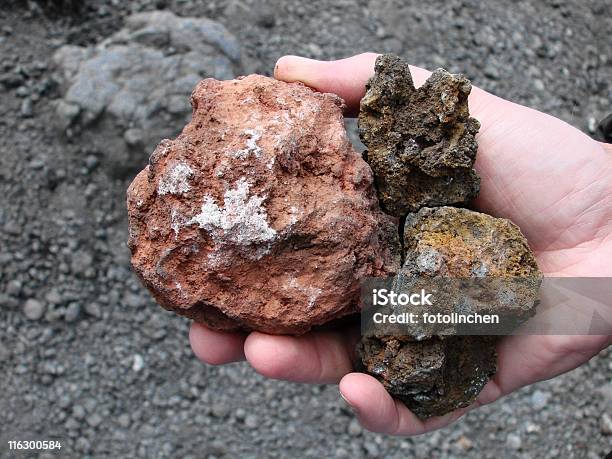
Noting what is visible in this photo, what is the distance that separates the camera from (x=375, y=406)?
232cm

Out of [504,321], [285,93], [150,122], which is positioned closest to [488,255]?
[504,321]

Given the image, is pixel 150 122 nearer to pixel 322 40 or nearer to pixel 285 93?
pixel 322 40

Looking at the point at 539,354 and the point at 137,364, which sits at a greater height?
the point at 539,354

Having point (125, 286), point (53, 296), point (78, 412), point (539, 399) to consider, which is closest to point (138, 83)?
point (125, 286)

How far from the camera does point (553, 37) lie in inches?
190

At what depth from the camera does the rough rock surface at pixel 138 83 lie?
383 cm

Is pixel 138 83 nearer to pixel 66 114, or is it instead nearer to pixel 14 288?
pixel 66 114

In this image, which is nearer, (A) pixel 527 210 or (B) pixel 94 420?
(A) pixel 527 210

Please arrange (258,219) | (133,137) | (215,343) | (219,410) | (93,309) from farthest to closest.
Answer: (133,137), (93,309), (219,410), (215,343), (258,219)

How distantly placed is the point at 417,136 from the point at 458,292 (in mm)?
544

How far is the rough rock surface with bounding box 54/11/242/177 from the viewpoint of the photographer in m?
3.83

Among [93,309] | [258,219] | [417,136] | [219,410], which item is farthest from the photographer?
[93,309]

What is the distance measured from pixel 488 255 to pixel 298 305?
640 mm

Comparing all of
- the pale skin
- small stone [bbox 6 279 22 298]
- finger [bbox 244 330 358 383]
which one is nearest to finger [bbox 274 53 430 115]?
the pale skin
